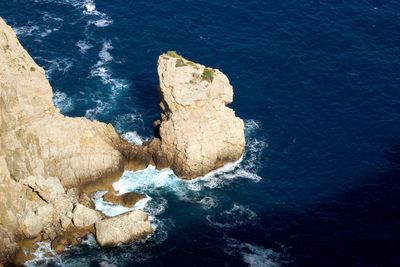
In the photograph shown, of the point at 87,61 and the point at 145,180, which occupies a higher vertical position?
the point at 87,61

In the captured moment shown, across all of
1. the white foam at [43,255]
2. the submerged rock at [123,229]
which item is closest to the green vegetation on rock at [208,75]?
the submerged rock at [123,229]

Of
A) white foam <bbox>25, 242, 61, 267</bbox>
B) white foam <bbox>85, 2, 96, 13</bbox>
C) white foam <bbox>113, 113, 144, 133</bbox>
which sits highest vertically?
white foam <bbox>85, 2, 96, 13</bbox>

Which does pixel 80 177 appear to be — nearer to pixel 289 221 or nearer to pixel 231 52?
pixel 289 221

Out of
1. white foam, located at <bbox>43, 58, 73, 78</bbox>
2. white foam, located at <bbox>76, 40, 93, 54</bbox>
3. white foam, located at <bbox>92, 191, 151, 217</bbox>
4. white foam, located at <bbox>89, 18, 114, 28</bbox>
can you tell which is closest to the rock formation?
white foam, located at <bbox>92, 191, 151, 217</bbox>

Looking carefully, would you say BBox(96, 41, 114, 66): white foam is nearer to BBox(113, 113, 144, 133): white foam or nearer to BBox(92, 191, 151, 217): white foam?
BBox(113, 113, 144, 133): white foam

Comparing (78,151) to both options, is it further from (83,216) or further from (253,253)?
(253,253)

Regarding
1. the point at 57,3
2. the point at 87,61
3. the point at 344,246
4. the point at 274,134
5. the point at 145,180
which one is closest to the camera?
the point at 344,246

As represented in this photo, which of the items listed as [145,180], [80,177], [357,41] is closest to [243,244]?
[145,180]
